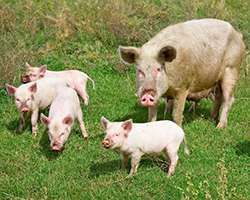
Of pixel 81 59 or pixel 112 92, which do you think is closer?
pixel 112 92

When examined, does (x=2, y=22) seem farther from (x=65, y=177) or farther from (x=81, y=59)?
(x=65, y=177)

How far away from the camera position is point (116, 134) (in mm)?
4281

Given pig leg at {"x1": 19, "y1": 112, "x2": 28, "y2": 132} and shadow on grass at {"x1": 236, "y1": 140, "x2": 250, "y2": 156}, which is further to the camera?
pig leg at {"x1": 19, "y1": 112, "x2": 28, "y2": 132}

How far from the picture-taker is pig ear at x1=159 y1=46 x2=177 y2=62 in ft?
15.8

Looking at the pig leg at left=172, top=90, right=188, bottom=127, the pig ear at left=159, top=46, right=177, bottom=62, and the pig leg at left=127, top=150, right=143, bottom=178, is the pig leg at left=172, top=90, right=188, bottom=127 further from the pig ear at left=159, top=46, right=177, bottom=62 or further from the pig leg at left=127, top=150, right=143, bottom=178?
the pig leg at left=127, top=150, right=143, bottom=178

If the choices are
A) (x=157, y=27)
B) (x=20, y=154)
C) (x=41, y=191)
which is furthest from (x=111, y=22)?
(x=41, y=191)

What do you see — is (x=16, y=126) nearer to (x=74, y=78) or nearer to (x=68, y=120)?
(x=74, y=78)

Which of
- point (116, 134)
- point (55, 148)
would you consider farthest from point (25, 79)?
point (116, 134)

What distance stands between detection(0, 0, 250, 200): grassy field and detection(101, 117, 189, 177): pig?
0.22 metres

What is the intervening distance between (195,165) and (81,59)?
14.5ft

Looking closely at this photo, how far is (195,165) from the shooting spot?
4.77 meters

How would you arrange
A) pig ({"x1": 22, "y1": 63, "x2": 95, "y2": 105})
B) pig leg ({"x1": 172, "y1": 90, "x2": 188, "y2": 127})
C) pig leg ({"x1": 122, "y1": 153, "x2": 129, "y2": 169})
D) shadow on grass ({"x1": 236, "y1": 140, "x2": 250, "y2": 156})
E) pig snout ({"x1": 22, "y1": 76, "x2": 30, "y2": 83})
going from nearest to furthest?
pig leg ({"x1": 122, "y1": 153, "x2": 129, "y2": 169}) → shadow on grass ({"x1": 236, "y1": 140, "x2": 250, "y2": 156}) → pig leg ({"x1": 172, "y1": 90, "x2": 188, "y2": 127}) → pig snout ({"x1": 22, "y1": 76, "x2": 30, "y2": 83}) → pig ({"x1": 22, "y1": 63, "x2": 95, "y2": 105})

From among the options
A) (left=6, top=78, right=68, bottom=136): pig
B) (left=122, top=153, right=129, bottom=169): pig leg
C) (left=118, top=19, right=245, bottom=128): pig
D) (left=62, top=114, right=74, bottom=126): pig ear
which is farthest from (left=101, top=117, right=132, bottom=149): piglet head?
(left=6, top=78, right=68, bottom=136): pig

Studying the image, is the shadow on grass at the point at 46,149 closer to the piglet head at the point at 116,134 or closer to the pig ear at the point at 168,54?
the piglet head at the point at 116,134
